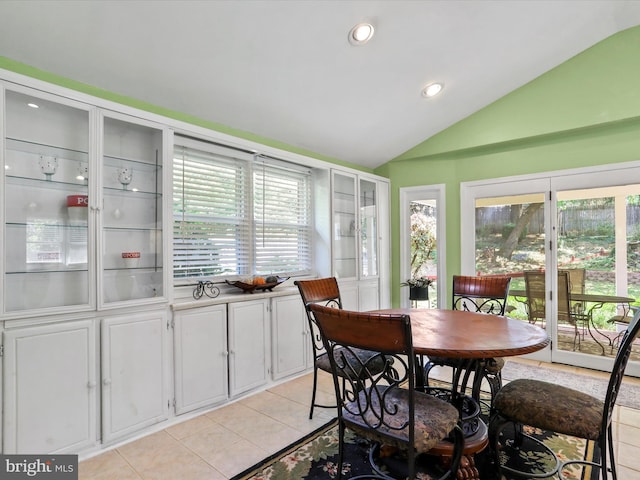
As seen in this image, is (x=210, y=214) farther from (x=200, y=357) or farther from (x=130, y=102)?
(x=200, y=357)

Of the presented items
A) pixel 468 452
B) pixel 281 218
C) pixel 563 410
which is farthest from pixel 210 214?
pixel 563 410

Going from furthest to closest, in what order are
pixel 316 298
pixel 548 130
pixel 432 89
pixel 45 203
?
pixel 548 130 → pixel 432 89 → pixel 316 298 → pixel 45 203

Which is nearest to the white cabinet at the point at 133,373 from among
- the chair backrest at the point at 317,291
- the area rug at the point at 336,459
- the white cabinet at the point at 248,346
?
the white cabinet at the point at 248,346

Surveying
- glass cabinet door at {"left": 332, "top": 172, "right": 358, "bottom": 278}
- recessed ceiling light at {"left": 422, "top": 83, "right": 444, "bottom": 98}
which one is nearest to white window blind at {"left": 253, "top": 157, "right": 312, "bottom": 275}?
glass cabinet door at {"left": 332, "top": 172, "right": 358, "bottom": 278}

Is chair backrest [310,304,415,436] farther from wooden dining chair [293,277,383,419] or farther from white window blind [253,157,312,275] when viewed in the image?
white window blind [253,157,312,275]

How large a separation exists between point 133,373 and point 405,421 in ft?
5.97

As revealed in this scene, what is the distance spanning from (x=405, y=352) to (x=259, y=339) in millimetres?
2028

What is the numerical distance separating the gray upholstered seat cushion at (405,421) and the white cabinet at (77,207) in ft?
5.53

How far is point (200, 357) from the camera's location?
9.04ft

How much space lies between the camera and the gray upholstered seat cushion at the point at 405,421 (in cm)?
149

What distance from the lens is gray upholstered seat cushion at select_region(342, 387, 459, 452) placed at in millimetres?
1490

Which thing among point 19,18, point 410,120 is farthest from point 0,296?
point 410,120

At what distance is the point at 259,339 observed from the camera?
3178mm

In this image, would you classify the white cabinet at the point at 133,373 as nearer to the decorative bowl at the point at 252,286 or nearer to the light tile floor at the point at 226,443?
the light tile floor at the point at 226,443
